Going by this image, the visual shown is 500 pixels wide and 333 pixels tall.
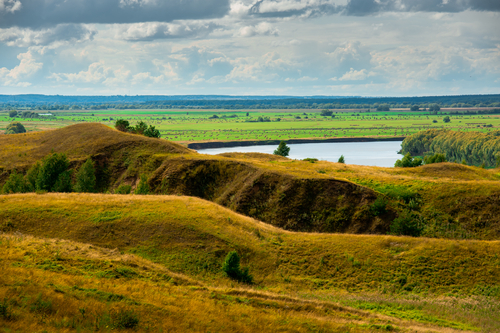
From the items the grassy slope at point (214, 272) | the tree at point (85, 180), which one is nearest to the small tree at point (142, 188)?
the tree at point (85, 180)

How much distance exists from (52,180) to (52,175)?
2.94 ft

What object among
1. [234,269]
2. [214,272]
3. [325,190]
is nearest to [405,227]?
[325,190]

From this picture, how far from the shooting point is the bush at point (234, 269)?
112 feet

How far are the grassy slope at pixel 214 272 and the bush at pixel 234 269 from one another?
2.45 ft

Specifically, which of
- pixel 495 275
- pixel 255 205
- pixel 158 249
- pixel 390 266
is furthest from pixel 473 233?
pixel 158 249

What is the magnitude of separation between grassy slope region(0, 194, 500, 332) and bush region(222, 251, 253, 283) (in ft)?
2.45

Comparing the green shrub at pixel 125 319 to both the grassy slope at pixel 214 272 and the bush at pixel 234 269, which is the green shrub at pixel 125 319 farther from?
the bush at pixel 234 269

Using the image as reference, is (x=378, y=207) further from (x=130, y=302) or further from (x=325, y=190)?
(x=130, y=302)

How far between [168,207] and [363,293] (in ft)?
69.4

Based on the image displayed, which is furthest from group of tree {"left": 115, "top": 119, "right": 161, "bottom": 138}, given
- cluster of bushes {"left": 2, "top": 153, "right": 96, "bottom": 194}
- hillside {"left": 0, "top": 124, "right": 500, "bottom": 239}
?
cluster of bushes {"left": 2, "top": 153, "right": 96, "bottom": 194}

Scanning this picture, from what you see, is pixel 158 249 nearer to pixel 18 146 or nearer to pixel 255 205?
pixel 255 205

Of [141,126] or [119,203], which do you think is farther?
[141,126]

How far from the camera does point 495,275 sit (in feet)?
117

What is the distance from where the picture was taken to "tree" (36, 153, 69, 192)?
232 feet
